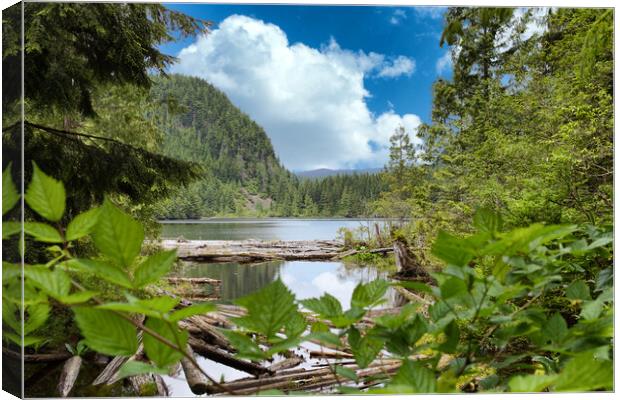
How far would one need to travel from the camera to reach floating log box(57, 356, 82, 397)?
1779mm

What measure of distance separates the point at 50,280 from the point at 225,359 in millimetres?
1647

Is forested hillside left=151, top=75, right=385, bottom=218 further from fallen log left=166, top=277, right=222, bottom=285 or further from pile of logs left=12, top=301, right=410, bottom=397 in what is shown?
pile of logs left=12, top=301, right=410, bottom=397

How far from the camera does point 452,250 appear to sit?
1.60ft

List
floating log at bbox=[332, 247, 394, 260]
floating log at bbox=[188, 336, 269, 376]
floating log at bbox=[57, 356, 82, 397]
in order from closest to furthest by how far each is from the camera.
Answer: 1. floating log at bbox=[57, 356, 82, 397]
2. floating log at bbox=[188, 336, 269, 376]
3. floating log at bbox=[332, 247, 394, 260]

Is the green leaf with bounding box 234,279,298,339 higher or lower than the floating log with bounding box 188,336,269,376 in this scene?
higher

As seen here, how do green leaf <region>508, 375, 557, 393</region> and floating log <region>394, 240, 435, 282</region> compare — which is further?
floating log <region>394, 240, 435, 282</region>

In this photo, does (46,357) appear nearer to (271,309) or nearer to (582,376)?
(271,309)

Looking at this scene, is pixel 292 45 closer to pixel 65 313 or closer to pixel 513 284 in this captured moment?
pixel 65 313

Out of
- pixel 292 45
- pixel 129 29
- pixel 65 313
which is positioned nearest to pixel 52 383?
pixel 65 313

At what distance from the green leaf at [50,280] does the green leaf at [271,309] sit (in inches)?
6.3

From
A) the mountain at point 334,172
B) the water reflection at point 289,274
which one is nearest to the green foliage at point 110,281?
the water reflection at point 289,274

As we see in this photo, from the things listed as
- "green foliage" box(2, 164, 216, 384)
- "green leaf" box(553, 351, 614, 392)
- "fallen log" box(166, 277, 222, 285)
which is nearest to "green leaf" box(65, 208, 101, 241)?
"green foliage" box(2, 164, 216, 384)

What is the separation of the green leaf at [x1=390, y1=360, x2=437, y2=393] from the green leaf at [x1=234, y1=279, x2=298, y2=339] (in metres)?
0.13

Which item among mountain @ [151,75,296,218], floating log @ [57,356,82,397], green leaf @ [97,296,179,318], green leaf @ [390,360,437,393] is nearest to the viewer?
green leaf @ [97,296,179,318]
